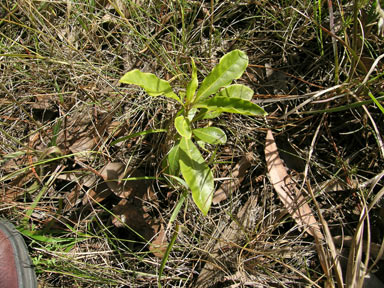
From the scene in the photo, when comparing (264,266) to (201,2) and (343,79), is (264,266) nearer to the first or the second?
(343,79)

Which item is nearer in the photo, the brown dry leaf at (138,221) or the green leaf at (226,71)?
the green leaf at (226,71)

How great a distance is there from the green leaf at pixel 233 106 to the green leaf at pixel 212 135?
3.8 inches

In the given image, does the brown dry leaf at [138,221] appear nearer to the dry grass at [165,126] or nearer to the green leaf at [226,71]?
the dry grass at [165,126]

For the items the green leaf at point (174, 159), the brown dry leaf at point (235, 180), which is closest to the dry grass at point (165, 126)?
the brown dry leaf at point (235, 180)

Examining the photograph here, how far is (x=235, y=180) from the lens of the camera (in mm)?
1726

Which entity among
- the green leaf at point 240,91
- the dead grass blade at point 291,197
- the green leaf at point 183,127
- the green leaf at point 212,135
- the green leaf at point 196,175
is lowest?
the dead grass blade at point 291,197

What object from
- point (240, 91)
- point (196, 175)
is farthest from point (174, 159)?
point (240, 91)

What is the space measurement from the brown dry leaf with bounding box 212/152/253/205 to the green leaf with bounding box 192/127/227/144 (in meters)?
0.35

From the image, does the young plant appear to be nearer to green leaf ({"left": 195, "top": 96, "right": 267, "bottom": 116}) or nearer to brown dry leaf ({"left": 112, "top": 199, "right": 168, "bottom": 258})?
green leaf ({"left": 195, "top": 96, "right": 267, "bottom": 116})

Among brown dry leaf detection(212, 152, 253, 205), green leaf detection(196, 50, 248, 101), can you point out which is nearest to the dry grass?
brown dry leaf detection(212, 152, 253, 205)

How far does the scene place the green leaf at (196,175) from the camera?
1.36 m

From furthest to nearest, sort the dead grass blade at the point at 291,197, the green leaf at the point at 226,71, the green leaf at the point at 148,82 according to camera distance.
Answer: the dead grass blade at the point at 291,197 < the green leaf at the point at 226,71 < the green leaf at the point at 148,82

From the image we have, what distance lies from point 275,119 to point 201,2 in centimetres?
77

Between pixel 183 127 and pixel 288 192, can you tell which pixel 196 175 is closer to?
pixel 183 127
